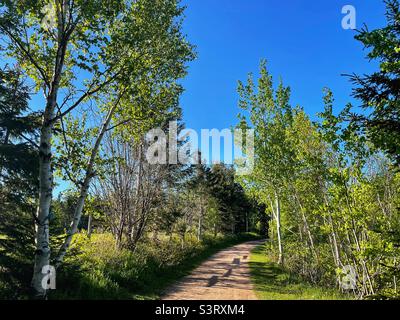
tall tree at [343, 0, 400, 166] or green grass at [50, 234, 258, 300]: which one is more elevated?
tall tree at [343, 0, 400, 166]

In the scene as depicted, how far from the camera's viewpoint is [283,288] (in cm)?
1398

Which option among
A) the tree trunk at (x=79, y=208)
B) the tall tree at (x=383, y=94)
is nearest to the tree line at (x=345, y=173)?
the tall tree at (x=383, y=94)

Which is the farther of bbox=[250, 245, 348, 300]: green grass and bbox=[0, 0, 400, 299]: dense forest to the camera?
bbox=[250, 245, 348, 300]: green grass

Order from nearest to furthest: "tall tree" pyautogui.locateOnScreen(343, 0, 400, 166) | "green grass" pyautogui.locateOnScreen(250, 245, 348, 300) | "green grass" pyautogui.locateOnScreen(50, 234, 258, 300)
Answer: "tall tree" pyautogui.locateOnScreen(343, 0, 400, 166) < "green grass" pyautogui.locateOnScreen(50, 234, 258, 300) < "green grass" pyautogui.locateOnScreen(250, 245, 348, 300)

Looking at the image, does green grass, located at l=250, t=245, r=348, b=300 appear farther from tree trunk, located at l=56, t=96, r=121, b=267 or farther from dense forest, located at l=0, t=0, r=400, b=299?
tree trunk, located at l=56, t=96, r=121, b=267

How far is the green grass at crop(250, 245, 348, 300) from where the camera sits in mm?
11737

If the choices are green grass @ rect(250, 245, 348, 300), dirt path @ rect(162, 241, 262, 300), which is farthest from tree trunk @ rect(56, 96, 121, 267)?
green grass @ rect(250, 245, 348, 300)

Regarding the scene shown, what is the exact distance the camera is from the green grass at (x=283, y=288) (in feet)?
38.5

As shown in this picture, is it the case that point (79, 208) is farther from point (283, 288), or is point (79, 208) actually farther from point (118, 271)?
point (283, 288)

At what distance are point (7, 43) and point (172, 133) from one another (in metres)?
15.2

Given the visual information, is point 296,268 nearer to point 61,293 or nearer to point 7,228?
point 61,293

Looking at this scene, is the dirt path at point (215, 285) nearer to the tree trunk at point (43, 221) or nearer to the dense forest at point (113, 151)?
the dense forest at point (113, 151)
